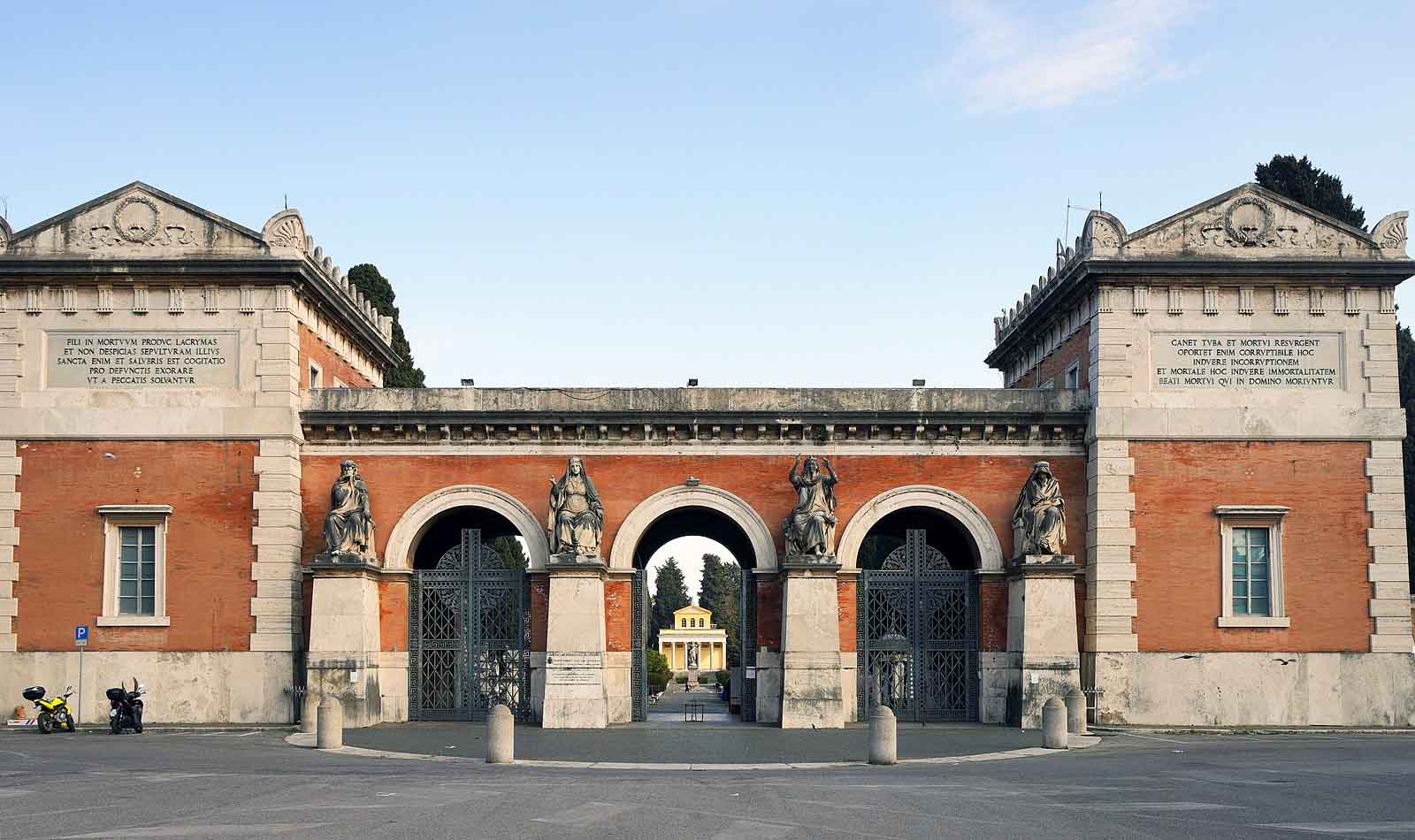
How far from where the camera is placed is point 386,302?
1841 inches

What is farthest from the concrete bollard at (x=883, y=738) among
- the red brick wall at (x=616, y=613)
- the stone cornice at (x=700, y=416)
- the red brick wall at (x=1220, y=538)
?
the stone cornice at (x=700, y=416)

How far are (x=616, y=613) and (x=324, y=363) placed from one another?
349 inches

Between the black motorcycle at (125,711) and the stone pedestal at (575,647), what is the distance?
752cm

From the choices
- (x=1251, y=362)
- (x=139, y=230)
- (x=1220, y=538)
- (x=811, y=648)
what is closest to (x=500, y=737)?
(x=811, y=648)

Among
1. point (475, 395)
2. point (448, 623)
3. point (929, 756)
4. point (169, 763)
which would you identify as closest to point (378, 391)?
point (475, 395)

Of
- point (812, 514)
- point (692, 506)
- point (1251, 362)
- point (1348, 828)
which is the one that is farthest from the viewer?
point (692, 506)

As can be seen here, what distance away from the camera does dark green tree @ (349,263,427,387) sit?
46.2 m

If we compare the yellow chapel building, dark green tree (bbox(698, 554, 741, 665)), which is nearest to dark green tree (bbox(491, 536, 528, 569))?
the yellow chapel building

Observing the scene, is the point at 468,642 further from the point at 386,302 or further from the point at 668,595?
the point at 668,595

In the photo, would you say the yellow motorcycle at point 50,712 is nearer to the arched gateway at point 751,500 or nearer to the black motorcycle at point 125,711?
the black motorcycle at point 125,711

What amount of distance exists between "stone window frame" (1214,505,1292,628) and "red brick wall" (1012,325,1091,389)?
3.90 m

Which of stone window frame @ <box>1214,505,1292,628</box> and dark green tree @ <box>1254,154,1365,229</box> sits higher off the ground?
dark green tree @ <box>1254,154,1365,229</box>

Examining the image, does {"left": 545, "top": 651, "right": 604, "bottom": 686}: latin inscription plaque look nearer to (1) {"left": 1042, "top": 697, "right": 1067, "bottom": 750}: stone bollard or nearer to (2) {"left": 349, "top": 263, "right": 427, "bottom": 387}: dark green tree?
(1) {"left": 1042, "top": 697, "right": 1067, "bottom": 750}: stone bollard

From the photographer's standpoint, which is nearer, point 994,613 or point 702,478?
point 994,613
